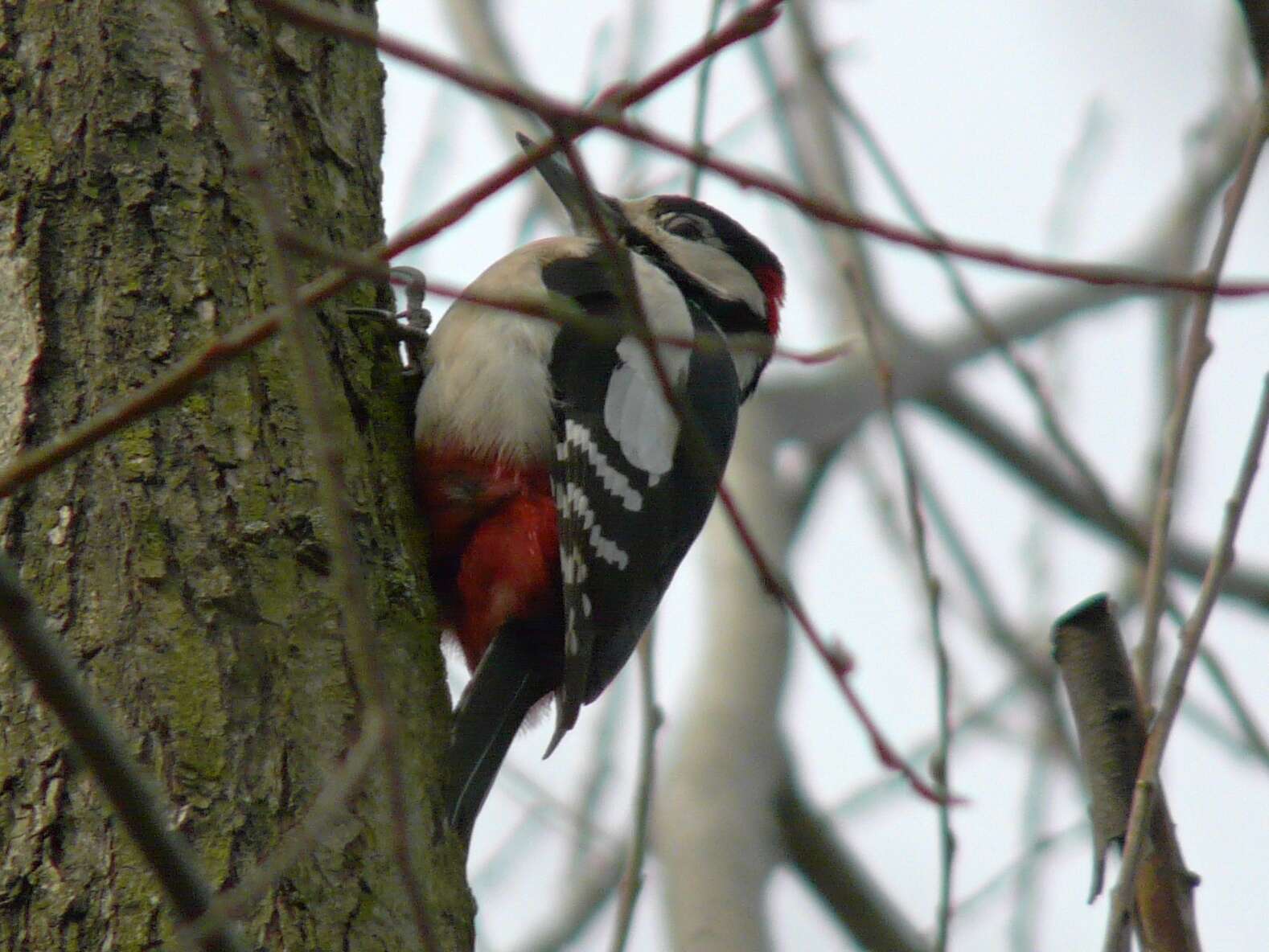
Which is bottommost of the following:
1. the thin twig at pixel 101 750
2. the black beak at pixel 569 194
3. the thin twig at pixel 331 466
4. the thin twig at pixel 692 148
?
the thin twig at pixel 101 750

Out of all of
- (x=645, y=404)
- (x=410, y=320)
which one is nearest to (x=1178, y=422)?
(x=645, y=404)

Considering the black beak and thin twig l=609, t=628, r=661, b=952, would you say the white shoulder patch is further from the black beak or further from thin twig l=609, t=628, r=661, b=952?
thin twig l=609, t=628, r=661, b=952

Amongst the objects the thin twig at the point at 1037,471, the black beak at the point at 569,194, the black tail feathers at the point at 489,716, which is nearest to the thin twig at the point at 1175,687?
the black tail feathers at the point at 489,716

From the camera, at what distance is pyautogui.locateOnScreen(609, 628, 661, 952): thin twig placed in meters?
2.19

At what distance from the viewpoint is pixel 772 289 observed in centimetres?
396

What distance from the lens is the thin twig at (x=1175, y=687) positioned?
1484mm

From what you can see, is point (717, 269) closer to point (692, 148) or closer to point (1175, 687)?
point (1175, 687)

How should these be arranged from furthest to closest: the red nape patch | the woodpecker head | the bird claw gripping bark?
the red nape patch < the woodpecker head < the bird claw gripping bark

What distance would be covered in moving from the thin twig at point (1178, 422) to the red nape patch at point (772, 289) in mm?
2081

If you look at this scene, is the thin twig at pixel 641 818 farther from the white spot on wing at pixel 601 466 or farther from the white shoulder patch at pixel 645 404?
the white shoulder patch at pixel 645 404

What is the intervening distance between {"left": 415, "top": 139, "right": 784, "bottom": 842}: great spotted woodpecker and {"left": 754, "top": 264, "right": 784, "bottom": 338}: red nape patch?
730 millimetres

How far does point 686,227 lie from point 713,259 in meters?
0.10

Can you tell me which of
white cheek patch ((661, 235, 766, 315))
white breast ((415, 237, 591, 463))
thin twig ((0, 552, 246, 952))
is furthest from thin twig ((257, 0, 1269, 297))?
white cheek patch ((661, 235, 766, 315))

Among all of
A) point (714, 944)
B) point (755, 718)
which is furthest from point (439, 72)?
point (755, 718)
